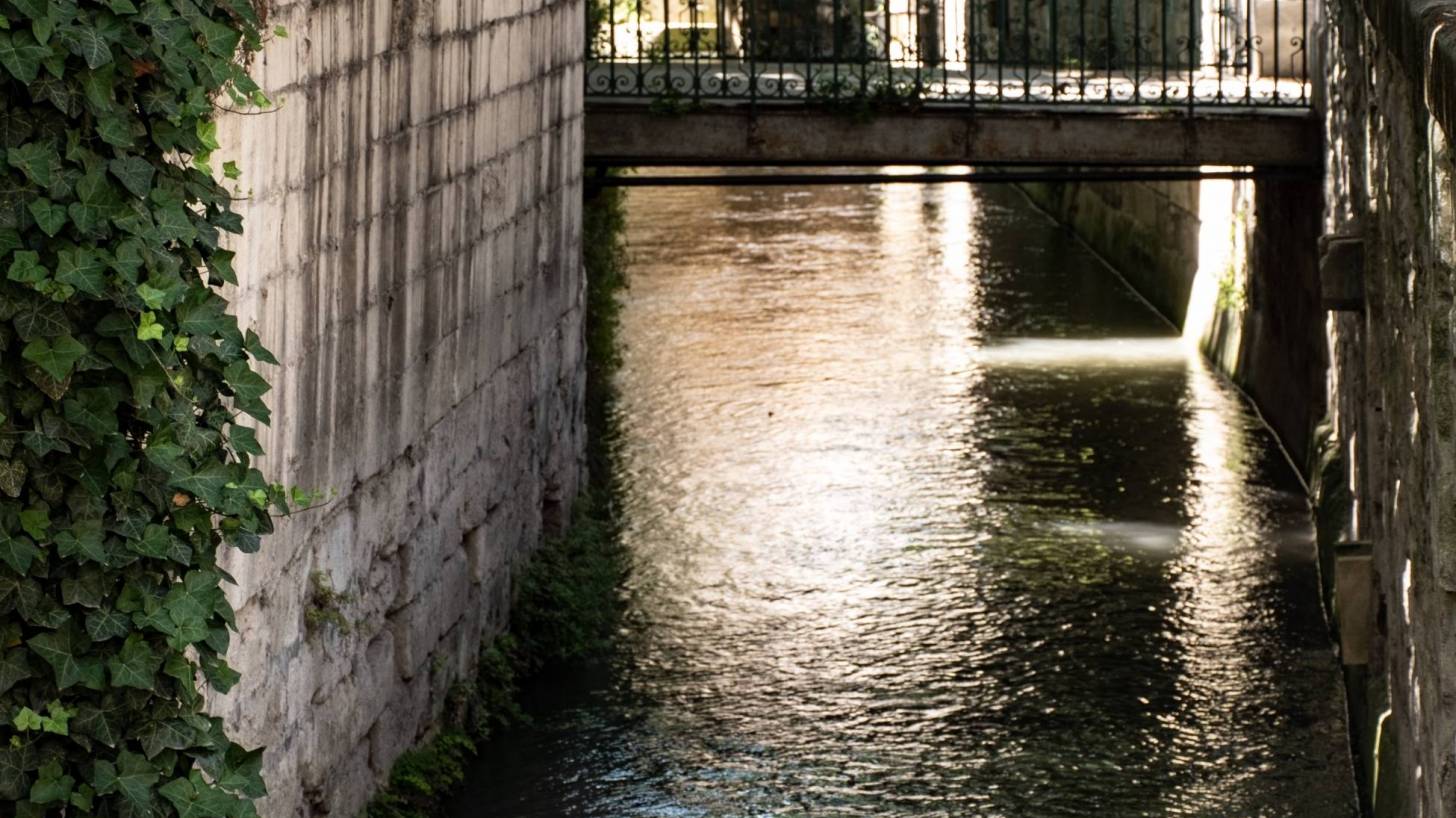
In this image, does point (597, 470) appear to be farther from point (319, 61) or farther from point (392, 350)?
point (319, 61)

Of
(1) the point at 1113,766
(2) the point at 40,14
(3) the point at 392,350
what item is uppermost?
(2) the point at 40,14

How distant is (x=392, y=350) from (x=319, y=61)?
4.24 ft

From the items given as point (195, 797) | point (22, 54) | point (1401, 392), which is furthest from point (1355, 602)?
→ point (22, 54)

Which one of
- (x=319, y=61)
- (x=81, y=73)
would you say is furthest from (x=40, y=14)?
(x=319, y=61)

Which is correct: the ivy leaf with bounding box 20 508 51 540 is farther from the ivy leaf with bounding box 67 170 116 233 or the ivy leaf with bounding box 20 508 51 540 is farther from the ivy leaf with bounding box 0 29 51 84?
the ivy leaf with bounding box 0 29 51 84

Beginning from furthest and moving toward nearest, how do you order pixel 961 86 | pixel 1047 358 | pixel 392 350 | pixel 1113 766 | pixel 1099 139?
pixel 1047 358, pixel 961 86, pixel 1099 139, pixel 1113 766, pixel 392 350

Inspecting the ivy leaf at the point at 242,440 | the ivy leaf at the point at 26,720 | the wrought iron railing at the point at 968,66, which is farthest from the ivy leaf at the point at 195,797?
the wrought iron railing at the point at 968,66

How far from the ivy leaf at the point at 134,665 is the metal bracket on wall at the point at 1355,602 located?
4.96 metres

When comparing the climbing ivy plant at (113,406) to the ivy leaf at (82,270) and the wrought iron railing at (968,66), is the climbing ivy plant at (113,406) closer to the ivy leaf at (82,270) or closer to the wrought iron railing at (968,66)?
Answer: the ivy leaf at (82,270)

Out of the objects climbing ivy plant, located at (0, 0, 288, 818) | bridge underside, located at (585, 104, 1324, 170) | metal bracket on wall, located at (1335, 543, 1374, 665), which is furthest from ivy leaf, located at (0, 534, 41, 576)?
bridge underside, located at (585, 104, 1324, 170)

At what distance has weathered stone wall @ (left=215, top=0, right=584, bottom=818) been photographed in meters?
6.46

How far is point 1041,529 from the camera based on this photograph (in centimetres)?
1209

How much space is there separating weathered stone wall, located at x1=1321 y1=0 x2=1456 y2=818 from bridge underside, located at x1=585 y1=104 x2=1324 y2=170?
1874 mm

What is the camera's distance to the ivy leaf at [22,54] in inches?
191
